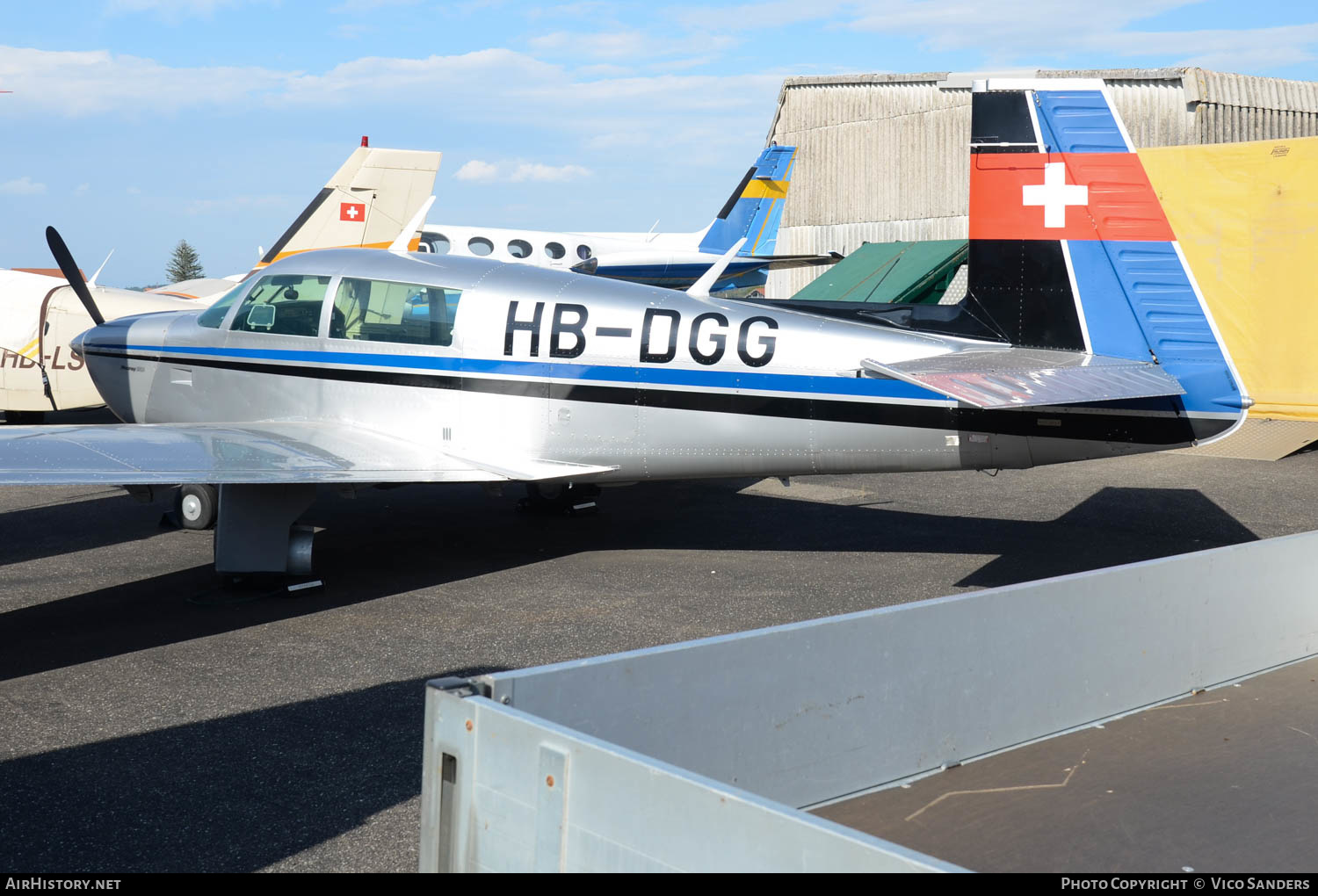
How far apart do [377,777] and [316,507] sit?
651 cm

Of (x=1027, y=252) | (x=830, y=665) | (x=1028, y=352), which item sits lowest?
(x=830, y=665)

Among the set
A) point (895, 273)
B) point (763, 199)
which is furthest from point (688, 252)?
point (895, 273)

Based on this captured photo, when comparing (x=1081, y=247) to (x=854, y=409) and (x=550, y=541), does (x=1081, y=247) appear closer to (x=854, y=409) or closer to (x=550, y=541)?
(x=854, y=409)

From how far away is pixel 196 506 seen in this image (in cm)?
865

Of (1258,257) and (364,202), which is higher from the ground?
(364,202)

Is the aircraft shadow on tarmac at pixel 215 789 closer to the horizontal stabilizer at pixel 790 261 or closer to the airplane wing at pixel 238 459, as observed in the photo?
the airplane wing at pixel 238 459

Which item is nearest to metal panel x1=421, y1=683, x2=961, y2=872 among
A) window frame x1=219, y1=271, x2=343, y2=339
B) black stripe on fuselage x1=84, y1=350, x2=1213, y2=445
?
black stripe on fuselage x1=84, y1=350, x2=1213, y2=445

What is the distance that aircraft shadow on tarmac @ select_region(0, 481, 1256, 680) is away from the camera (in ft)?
21.5

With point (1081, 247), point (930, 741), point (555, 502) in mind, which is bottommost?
point (555, 502)

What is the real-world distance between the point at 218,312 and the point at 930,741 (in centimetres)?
732

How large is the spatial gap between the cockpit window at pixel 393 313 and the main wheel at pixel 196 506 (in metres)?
1.75

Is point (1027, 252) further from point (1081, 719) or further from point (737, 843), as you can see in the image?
point (737, 843)

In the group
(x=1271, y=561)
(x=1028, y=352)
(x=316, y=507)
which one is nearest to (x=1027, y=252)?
(x=1028, y=352)

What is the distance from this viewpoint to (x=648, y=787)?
176cm
